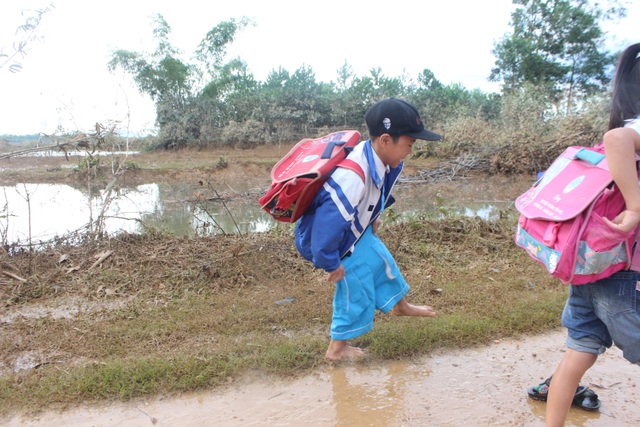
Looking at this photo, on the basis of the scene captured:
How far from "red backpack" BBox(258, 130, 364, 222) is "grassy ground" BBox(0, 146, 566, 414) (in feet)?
3.22

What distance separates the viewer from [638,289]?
1919mm

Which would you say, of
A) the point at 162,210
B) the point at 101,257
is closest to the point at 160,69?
the point at 162,210

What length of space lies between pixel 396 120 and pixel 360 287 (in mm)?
1000

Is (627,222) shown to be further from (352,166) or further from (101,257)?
(101,257)

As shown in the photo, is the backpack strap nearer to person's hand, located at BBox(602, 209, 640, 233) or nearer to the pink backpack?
the pink backpack

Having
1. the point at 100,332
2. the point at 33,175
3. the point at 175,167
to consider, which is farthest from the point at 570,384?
the point at 33,175

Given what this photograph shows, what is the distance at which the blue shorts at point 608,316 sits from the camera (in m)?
1.92

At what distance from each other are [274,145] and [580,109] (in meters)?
13.1

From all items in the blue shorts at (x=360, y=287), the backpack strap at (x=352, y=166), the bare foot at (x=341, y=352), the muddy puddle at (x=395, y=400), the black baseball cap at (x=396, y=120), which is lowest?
the muddy puddle at (x=395, y=400)

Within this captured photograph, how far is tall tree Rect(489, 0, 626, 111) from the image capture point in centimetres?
2253

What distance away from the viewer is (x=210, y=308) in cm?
393

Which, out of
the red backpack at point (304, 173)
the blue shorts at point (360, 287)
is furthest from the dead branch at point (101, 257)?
the blue shorts at point (360, 287)

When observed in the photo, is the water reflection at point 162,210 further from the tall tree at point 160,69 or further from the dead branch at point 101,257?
the tall tree at point 160,69

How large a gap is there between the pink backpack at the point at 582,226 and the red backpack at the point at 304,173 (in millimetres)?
1038
